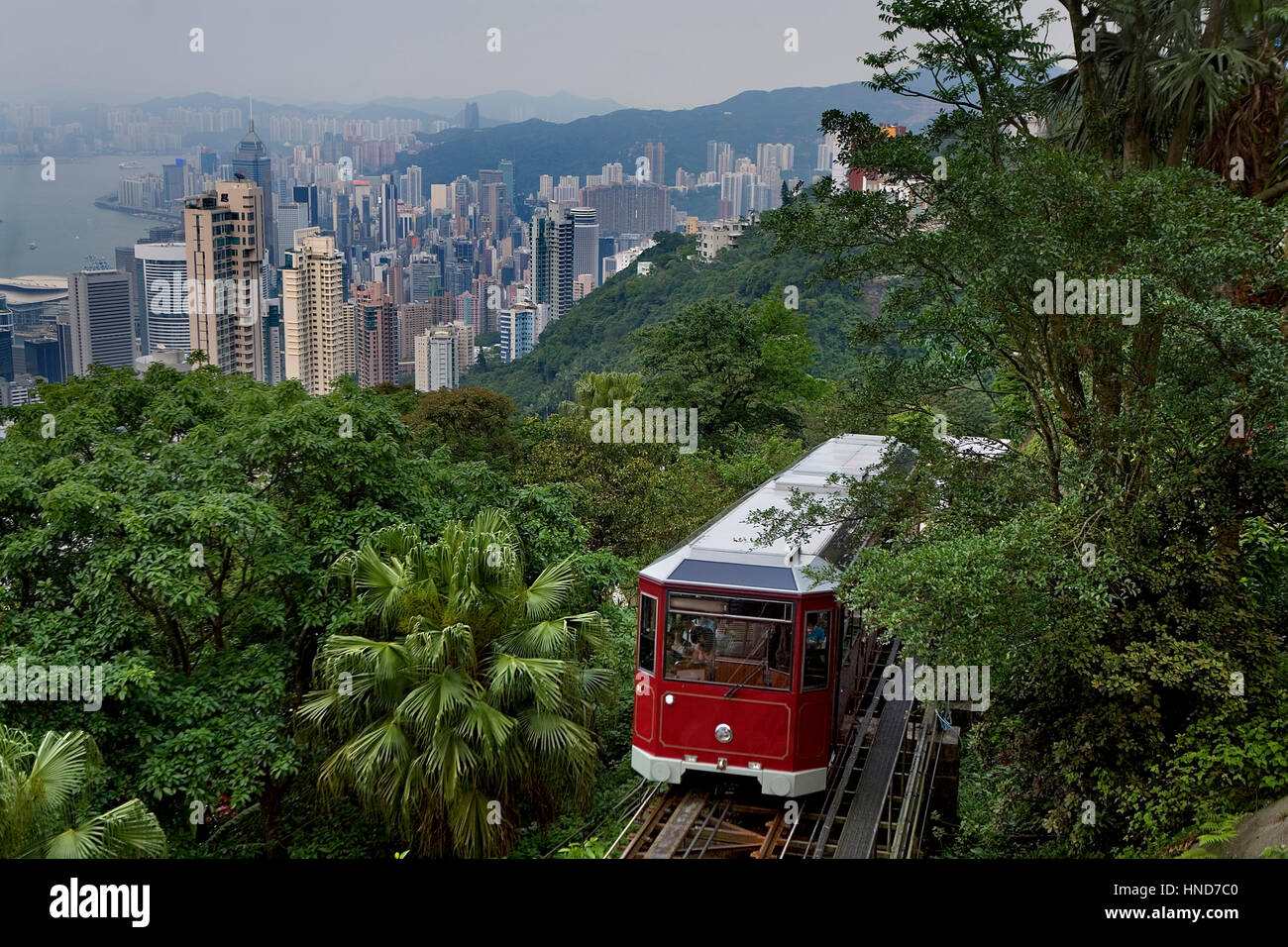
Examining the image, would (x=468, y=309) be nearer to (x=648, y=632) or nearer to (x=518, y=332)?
(x=518, y=332)

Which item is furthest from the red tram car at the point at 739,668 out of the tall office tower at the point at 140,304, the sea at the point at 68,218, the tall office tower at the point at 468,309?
the tall office tower at the point at 468,309

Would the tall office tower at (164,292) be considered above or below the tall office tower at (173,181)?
below

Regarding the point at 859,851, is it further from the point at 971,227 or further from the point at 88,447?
the point at 88,447

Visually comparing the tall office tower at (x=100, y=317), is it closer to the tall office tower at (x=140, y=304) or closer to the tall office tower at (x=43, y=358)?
the tall office tower at (x=43, y=358)

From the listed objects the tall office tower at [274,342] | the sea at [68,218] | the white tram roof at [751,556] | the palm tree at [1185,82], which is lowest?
the tall office tower at [274,342]

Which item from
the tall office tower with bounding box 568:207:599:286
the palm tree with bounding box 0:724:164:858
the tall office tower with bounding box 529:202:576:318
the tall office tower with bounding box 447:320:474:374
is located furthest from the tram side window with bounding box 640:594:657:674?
the tall office tower with bounding box 568:207:599:286

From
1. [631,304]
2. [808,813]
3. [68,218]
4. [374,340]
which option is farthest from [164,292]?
[374,340]

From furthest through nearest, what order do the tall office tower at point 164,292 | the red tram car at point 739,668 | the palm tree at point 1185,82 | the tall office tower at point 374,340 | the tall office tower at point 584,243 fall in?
the tall office tower at point 584,243, the tall office tower at point 374,340, the tall office tower at point 164,292, the palm tree at point 1185,82, the red tram car at point 739,668
